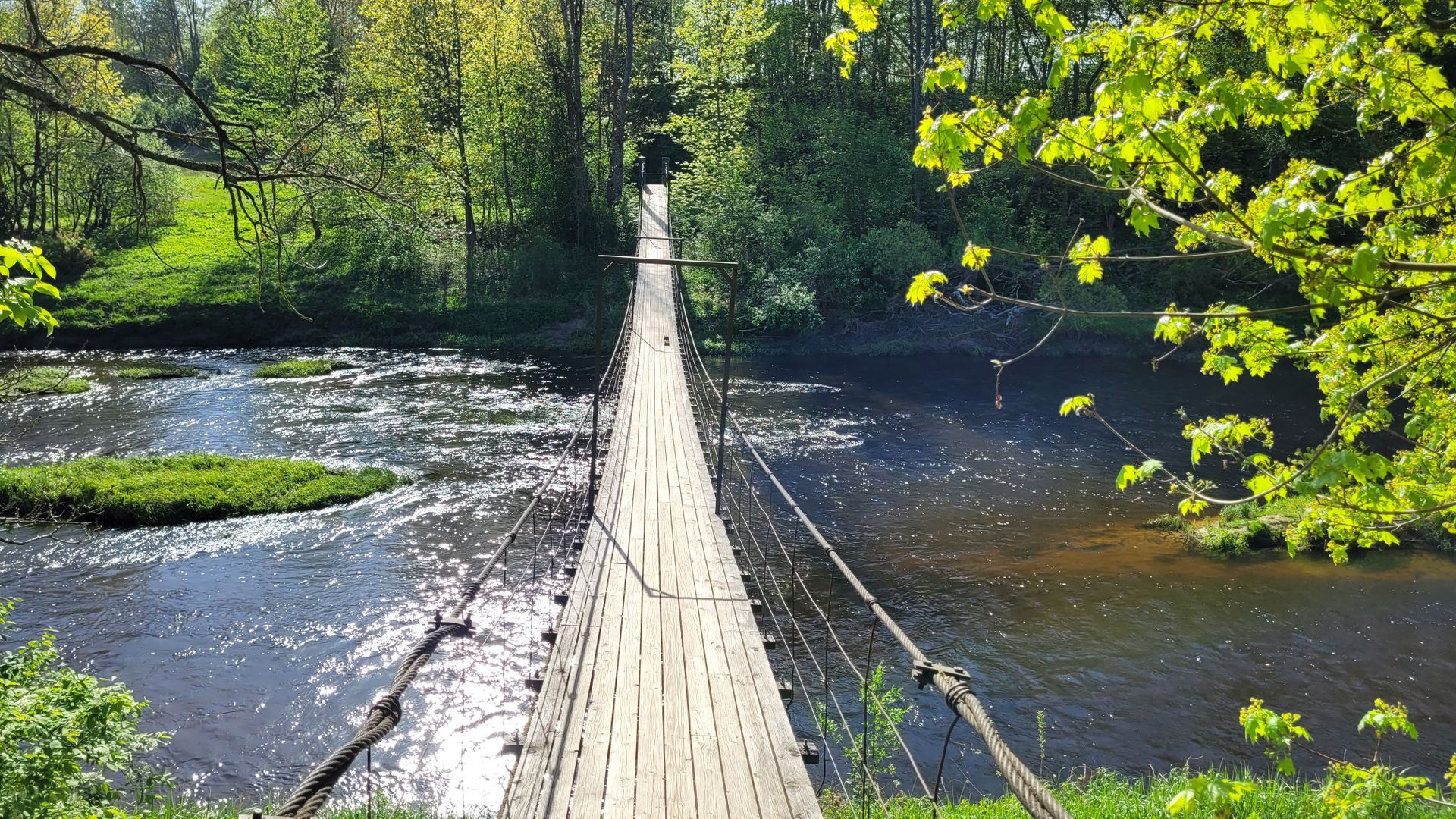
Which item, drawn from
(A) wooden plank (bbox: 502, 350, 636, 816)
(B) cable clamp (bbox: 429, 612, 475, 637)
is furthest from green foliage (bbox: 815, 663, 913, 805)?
(B) cable clamp (bbox: 429, 612, 475, 637)

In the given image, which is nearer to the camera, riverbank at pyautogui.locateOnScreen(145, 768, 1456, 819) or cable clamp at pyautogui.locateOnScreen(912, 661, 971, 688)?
cable clamp at pyautogui.locateOnScreen(912, 661, 971, 688)

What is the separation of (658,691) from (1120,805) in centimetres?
339

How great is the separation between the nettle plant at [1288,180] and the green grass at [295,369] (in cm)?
1765

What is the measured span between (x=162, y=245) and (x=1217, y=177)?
30.3m

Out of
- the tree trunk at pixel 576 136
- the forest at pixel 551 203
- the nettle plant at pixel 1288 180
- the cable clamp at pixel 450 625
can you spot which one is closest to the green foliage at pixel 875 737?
the cable clamp at pixel 450 625

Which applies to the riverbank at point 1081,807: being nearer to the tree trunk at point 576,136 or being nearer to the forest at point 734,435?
the forest at point 734,435

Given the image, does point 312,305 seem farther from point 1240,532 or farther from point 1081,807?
point 1081,807

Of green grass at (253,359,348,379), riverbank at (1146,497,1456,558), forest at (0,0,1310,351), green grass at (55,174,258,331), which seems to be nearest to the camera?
riverbank at (1146,497,1456,558)

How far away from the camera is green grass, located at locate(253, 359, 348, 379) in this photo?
59.8 feet

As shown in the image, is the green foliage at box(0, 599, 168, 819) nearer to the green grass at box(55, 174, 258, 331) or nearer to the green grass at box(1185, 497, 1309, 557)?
the green grass at box(1185, 497, 1309, 557)

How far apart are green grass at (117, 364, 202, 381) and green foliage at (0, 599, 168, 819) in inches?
577

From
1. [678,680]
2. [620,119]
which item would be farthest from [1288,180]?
[620,119]

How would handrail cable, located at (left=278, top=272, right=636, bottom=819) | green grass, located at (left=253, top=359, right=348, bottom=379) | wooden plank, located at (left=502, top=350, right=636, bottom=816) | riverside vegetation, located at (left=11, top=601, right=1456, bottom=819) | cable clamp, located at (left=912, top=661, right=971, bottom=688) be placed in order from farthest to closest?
1. green grass, located at (left=253, top=359, right=348, bottom=379)
2. riverside vegetation, located at (left=11, top=601, right=1456, bottom=819)
3. wooden plank, located at (left=502, top=350, right=636, bottom=816)
4. cable clamp, located at (left=912, top=661, right=971, bottom=688)
5. handrail cable, located at (left=278, top=272, right=636, bottom=819)

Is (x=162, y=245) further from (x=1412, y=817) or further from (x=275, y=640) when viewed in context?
(x=1412, y=817)
